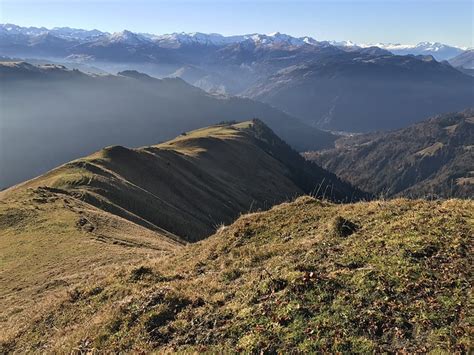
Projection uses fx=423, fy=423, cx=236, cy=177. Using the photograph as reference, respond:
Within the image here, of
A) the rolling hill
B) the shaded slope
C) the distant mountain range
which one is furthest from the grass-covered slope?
the shaded slope

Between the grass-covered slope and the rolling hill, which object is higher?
the grass-covered slope

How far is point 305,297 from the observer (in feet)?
42.1

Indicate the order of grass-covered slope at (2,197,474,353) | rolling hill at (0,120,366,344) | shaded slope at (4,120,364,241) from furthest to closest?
shaded slope at (4,120,364,241), rolling hill at (0,120,366,344), grass-covered slope at (2,197,474,353)

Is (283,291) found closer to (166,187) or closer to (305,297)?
(305,297)

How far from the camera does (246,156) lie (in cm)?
18662

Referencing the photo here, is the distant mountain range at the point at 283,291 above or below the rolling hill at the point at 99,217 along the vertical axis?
above

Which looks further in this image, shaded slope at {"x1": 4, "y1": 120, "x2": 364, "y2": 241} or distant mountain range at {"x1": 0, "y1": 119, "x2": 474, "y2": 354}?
shaded slope at {"x1": 4, "y1": 120, "x2": 364, "y2": 241}

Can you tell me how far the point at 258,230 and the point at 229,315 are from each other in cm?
899

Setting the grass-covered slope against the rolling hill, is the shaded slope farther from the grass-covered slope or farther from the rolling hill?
the grass-covered slope

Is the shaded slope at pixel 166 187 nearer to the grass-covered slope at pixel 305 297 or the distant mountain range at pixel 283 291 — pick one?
the distant mountain range at pixel 283 291

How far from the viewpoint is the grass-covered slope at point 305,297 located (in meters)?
11.2

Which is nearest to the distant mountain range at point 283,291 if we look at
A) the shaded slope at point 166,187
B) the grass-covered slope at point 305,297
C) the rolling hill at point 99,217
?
the grass-covered slope at point 305,297

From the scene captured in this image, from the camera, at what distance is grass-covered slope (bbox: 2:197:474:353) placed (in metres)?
11.2

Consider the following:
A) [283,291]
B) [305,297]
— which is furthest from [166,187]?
[305,297]
